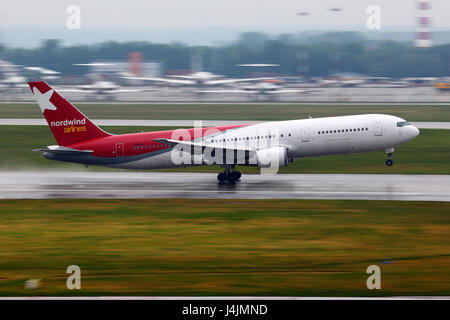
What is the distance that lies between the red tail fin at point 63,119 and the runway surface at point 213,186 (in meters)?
3.12

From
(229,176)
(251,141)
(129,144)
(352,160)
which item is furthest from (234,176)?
(352,160)

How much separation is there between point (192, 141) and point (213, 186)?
362 cm

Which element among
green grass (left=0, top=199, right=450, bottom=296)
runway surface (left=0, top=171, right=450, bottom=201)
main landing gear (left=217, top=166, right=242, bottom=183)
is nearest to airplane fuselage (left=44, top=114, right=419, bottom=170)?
main landing gear (left=217, top=166, right=242, bottom=183)

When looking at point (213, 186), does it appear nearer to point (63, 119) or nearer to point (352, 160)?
point (63, 119)

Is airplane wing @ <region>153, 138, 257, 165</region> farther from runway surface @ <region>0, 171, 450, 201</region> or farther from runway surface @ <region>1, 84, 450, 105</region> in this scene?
runway surface @ <region>1, 84, 450, 105</region>

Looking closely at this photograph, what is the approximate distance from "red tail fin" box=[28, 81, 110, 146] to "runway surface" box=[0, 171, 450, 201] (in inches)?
123

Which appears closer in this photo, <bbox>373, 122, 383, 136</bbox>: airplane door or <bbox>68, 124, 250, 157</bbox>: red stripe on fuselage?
<bbox>68, 124, 250, 157</bbox>: red stripe on fuselage

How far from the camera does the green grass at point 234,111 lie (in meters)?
85.8

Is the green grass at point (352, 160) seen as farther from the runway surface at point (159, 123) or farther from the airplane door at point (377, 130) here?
the runway surface at point (159, 123)

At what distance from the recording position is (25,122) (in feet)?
254

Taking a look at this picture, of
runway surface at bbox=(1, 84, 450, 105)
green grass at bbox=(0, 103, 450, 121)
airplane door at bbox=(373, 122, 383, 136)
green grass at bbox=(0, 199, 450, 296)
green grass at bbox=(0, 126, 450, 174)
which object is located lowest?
green grass at bbox=(0, 199, 450, 296)

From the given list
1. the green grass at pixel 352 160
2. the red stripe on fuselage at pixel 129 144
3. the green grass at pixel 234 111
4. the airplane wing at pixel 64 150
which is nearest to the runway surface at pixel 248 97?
the green grass at pixel 234 111

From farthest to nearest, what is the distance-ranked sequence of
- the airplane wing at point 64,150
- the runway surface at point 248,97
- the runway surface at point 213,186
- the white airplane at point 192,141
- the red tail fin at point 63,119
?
the runway surface at point 248,97
the white airplane at point 192,141
the red tail fin at point 63,119
the airplane wing at point 64,150
the runway surface at point 213,186

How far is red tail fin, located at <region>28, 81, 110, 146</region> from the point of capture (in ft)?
139
